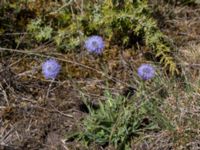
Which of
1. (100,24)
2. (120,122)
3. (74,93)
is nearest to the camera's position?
(120,122)

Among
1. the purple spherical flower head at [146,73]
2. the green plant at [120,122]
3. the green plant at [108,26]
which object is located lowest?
the green plant at [120,122]

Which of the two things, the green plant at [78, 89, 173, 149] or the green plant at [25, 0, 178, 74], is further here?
the green plant at [25, 0, 178, 74]

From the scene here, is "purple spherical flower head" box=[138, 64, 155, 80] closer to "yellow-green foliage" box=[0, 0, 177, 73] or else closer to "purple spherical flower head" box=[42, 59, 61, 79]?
"yellow-green foliage" box=[0, 0, 177, 73]

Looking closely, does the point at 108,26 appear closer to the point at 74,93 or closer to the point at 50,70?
the point at 74,93

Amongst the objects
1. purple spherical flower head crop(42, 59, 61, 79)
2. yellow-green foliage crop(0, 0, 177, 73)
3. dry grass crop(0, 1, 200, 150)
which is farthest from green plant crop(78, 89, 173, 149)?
yellow-green foliage crop(0, 0, 177, 73)

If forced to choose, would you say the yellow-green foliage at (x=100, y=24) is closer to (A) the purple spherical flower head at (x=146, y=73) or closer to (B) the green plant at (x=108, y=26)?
(B) the green plant at (x=108, y=26)

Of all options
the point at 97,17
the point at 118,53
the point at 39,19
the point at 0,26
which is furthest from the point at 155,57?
the point at 0,26

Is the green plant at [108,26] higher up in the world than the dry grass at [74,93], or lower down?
higher up

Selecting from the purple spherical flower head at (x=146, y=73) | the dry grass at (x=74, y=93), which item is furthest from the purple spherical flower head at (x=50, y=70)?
the purple spherical flower head at (x=146, y=73)

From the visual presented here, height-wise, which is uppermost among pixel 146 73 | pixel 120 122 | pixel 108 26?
pixel 108 26

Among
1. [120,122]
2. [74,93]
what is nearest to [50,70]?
[74,93]

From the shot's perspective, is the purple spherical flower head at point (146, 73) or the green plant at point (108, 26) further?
the green plant at point (108, 26)

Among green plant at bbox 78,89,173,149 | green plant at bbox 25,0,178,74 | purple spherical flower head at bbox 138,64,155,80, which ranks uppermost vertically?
green plant at bbox 25,0,178,74
